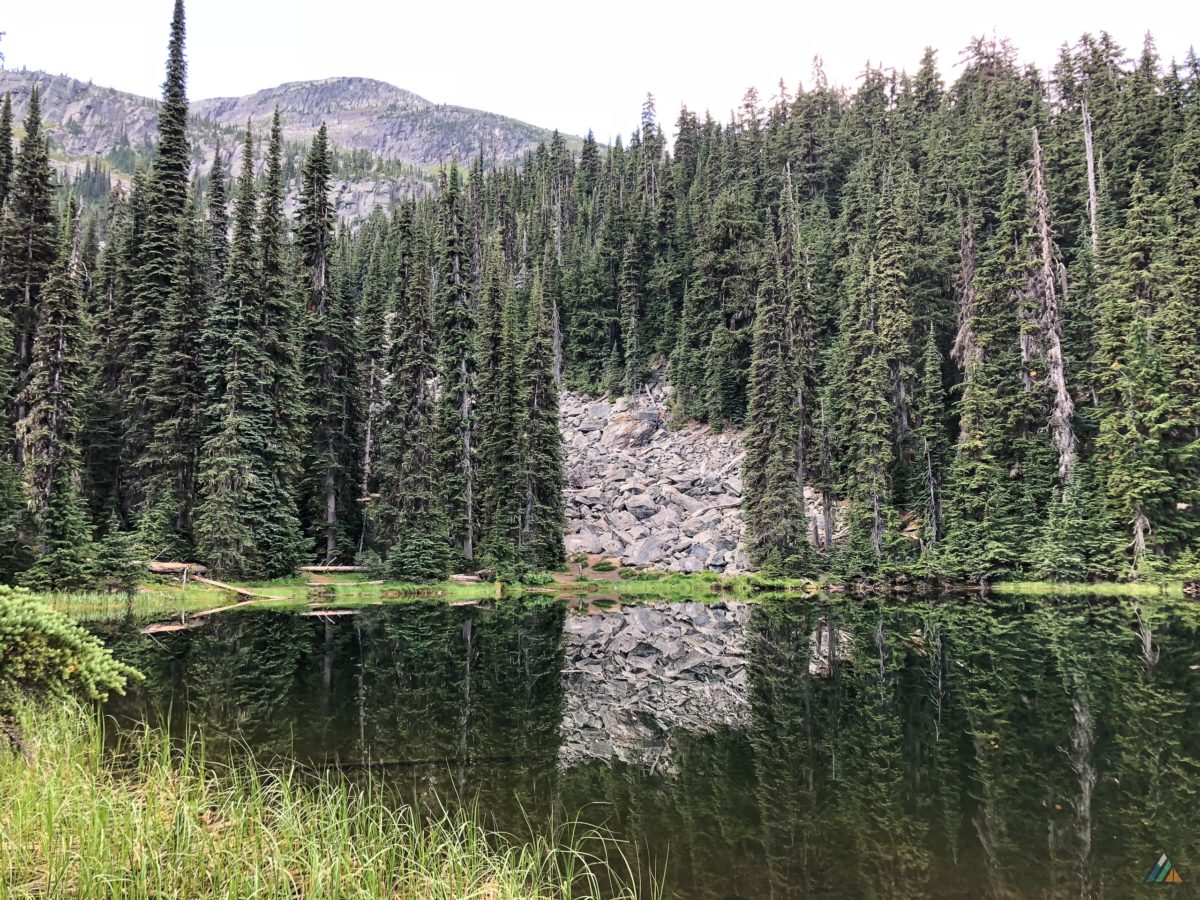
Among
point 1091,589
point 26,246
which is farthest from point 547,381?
point 1091,589

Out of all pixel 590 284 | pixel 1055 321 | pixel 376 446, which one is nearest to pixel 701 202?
pixel 590 284

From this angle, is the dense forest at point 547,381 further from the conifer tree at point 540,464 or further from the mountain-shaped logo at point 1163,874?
the mountain-shaped logo at point 1163,874

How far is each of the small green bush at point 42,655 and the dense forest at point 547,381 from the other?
27.3 metres

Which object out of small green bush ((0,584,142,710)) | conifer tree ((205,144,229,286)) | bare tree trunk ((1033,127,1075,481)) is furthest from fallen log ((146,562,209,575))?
bare tree trunk ((1033,127,1075,481))

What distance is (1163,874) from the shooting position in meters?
7.83

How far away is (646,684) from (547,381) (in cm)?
3075

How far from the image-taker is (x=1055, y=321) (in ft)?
137

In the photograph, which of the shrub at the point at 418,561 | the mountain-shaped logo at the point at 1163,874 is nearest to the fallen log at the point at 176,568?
the shrub at the point at 418,561

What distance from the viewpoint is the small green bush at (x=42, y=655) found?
464 centimetres

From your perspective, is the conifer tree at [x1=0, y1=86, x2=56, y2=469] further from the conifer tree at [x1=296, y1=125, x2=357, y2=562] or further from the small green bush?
the small green bush

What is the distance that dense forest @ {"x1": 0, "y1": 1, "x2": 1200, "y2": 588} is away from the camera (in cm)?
3416

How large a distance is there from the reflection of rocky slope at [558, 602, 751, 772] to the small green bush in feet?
27.1

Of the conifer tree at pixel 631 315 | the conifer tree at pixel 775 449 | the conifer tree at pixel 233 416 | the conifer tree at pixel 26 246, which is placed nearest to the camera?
the conifer tree at pixel 233 416

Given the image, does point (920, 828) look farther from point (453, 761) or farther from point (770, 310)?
point (770, 310)
